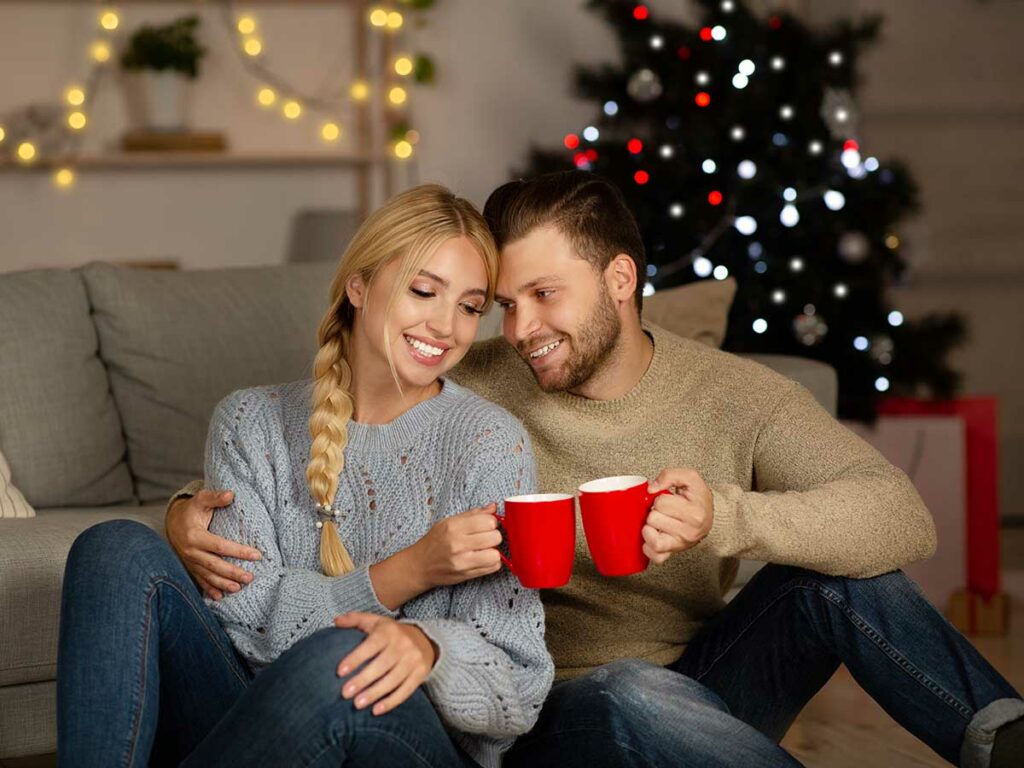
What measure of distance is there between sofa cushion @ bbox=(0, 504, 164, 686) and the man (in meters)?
→ 0.40

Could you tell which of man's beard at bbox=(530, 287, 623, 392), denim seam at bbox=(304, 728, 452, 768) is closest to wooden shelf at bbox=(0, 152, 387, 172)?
man's beard at bbox=(530, 287, 623, 392)

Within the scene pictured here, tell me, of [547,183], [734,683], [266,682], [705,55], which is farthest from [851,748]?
[705,55]

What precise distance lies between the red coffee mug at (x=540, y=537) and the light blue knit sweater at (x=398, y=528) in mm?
130

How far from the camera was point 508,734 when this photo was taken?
5.38 feet

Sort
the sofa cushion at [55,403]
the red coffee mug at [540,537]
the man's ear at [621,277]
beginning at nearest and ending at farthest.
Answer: the red coffee mug at [540,537]
the man's ear at [621,277]
the sofa cushion at [55,403]

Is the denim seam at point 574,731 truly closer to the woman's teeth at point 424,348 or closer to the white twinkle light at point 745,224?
the woman's teeth at point 424,348

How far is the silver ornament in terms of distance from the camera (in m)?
3.87

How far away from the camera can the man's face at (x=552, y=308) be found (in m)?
1.89

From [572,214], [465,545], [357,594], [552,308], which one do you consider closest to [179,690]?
[357,594]

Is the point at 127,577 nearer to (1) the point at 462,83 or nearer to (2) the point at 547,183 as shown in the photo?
(2) the point at 547,183

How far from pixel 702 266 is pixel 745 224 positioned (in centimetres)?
16

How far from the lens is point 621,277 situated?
1.99 m

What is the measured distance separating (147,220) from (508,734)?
10.8 ft

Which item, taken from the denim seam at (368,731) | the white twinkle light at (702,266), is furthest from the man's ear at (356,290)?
the white twinkle light at (702,266)
